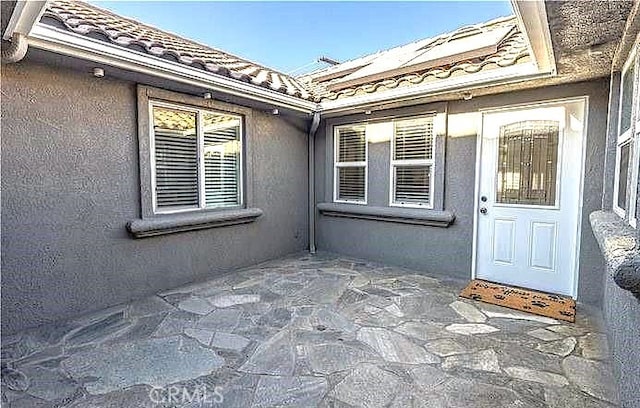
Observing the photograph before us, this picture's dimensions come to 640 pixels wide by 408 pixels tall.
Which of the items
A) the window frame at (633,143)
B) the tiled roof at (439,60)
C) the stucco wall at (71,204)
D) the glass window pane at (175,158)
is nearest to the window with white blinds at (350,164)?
the tiled roof at (439,60)

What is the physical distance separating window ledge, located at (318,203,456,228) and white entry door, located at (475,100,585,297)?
503 millimetres

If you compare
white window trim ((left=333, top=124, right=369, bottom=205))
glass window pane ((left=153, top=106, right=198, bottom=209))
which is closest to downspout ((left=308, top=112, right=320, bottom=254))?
white window trim ((left=333, top=124, right=369, bottom=205))

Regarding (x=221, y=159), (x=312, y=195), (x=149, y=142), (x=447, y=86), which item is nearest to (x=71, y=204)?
(x=149, y=142)

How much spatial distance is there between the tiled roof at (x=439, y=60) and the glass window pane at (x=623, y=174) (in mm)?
1430

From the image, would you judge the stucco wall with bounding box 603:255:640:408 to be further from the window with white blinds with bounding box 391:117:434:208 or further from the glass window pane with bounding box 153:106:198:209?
the glass window pane with bounding box 153:106:198:209

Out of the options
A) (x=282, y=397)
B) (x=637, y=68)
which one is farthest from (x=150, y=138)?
(x=637, y=68)

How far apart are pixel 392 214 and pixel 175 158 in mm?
3357

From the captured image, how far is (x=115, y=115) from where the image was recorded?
12.7ft

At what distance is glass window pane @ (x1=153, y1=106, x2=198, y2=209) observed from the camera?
436 centimetres

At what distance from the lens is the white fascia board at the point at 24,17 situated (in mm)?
2143

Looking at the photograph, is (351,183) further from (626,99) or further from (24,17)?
(24,17)

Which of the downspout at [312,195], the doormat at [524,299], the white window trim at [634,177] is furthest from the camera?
the downspout at [312,195]

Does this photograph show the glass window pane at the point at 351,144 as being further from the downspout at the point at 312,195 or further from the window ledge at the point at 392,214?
the window ledge at the point at 392,214

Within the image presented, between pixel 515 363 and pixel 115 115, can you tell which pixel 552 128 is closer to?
pixel 515 363
